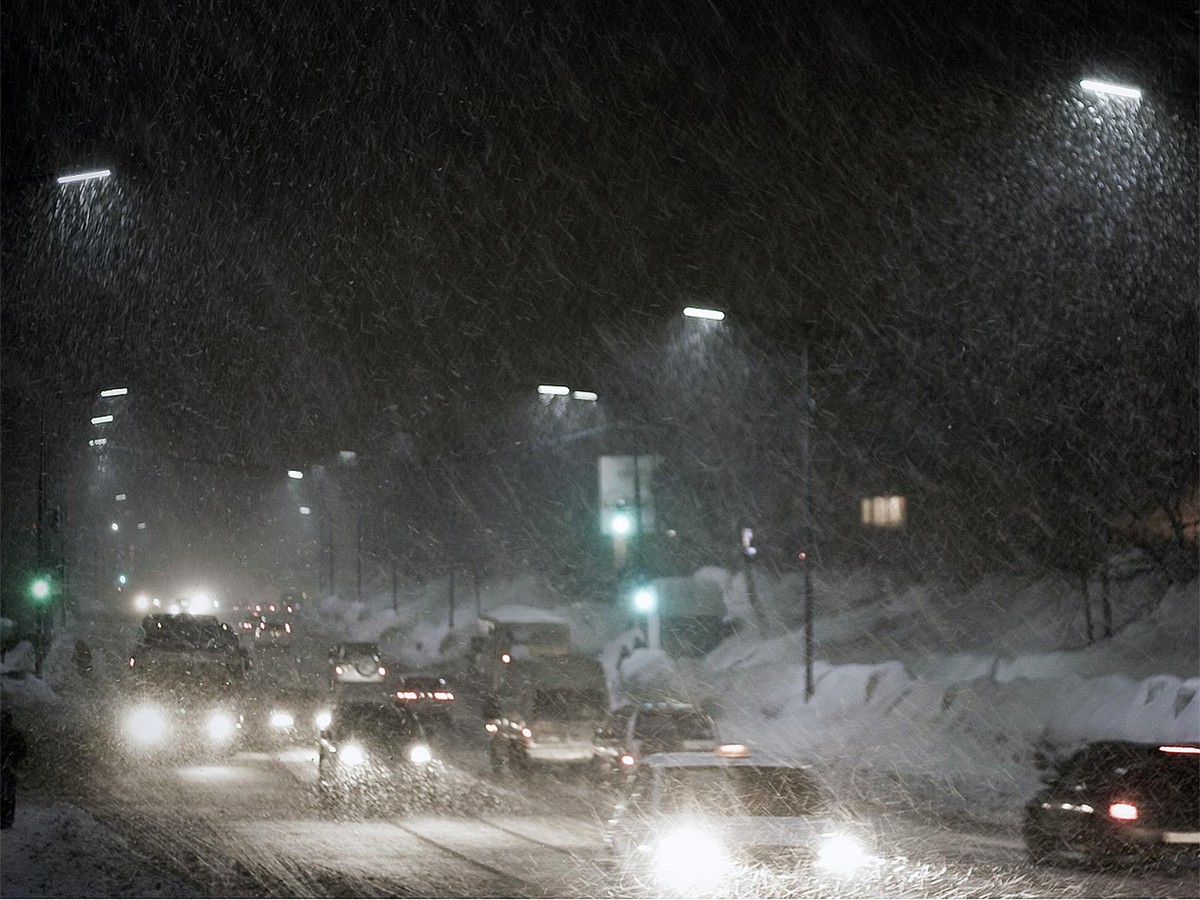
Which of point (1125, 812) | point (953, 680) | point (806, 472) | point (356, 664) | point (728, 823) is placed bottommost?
point (1125, 812)

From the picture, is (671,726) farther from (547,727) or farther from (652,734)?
(547,727)

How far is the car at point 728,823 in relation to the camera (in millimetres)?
9039

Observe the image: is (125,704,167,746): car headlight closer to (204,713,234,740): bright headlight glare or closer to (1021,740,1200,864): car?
(204,713,234,740): bright headlight glare

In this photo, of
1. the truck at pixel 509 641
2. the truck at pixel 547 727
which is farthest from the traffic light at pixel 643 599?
the truck at pixel 547 727

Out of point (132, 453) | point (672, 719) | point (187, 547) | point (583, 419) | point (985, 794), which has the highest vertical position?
point (583, 419)

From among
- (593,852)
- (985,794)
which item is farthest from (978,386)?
(593,852)

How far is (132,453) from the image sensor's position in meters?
11.9

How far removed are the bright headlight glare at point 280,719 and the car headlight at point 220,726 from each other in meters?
0.35

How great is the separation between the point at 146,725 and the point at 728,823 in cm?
551

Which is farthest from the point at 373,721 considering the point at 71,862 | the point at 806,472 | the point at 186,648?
the point at 806,472

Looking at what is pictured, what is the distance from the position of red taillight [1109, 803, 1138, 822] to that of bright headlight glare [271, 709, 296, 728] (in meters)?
7.20

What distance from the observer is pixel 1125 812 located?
11016mm

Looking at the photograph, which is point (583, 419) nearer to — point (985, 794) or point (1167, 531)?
point (1167, 531)

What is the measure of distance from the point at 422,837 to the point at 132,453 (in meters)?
4.35
